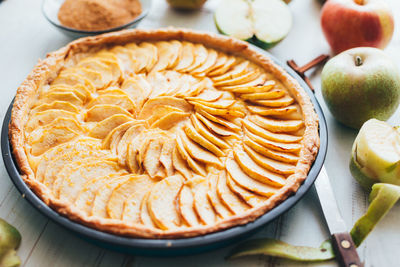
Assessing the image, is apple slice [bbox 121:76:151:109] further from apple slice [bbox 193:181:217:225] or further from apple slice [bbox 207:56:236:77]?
apple slice [bbox 193:181:217:225]

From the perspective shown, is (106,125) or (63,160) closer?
(63,160)

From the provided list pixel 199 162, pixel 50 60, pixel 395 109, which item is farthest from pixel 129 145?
pixel 395 109

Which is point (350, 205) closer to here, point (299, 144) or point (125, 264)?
point (299, 144)

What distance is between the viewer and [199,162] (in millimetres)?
2258

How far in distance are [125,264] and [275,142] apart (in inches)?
42.4

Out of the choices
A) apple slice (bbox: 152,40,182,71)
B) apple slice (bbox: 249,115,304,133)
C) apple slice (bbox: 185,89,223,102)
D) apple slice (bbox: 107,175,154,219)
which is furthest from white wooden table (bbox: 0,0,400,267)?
apple slice (bbox: 152,40,182,71)

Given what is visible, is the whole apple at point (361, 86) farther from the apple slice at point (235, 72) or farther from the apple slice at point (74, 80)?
the apple slice at point (74, 80)

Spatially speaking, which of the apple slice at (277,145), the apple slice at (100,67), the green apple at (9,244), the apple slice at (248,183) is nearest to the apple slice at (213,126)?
the apple slice at (277,145)

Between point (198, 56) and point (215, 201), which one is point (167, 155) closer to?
point (215, 201)

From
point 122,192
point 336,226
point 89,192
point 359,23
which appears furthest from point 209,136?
point 359,23

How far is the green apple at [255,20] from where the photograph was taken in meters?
3.20

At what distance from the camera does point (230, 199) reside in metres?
2.06

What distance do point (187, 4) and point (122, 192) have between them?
227 cm

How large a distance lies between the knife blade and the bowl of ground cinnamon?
77.9 inches
